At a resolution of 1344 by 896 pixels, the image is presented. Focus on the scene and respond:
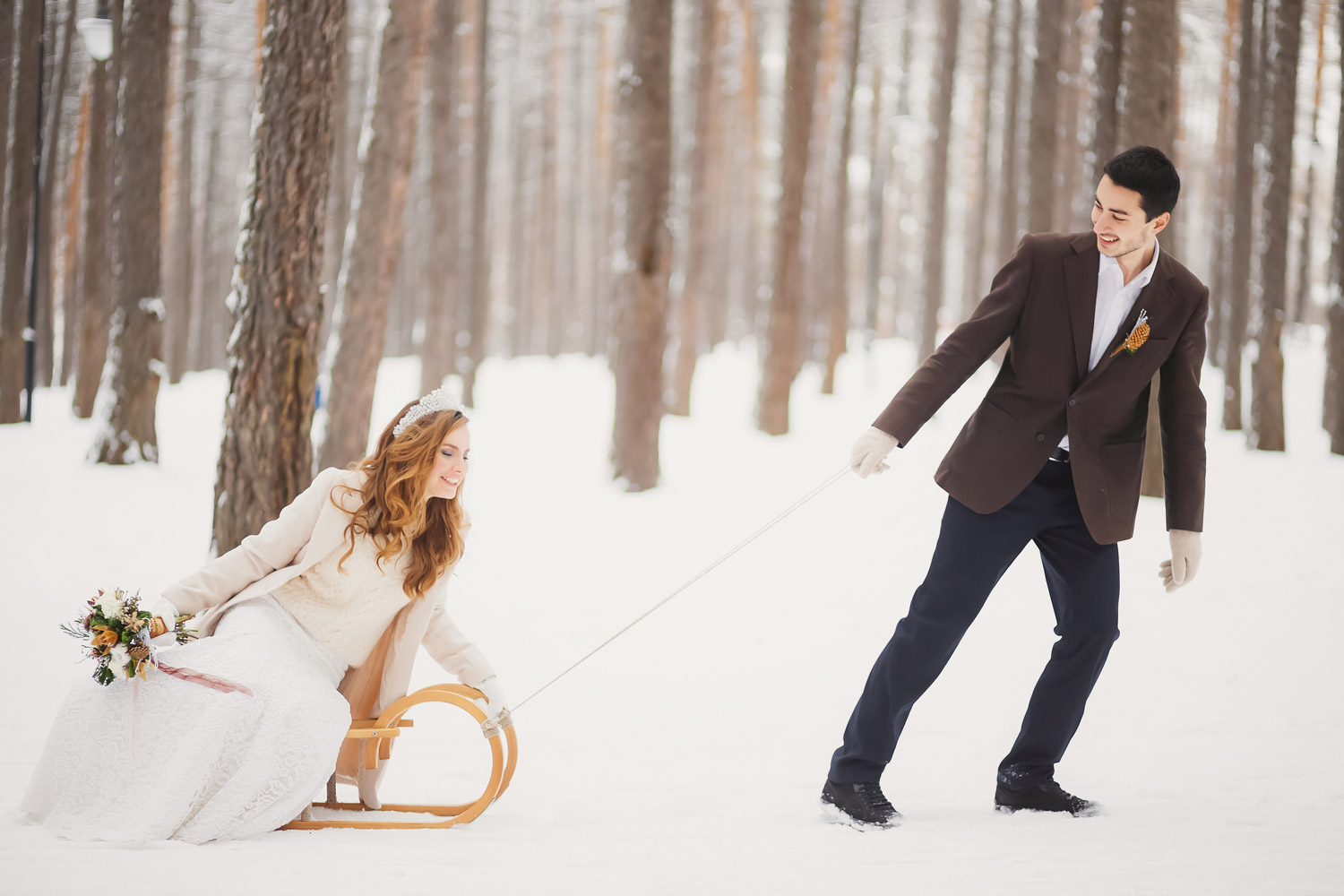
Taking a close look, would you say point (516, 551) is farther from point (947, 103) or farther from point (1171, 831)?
point (947, 103)

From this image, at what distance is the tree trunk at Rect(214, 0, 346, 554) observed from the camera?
5.68 meters

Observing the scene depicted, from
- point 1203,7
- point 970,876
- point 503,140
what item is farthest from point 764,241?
point 970,876

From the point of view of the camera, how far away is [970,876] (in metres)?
2.92

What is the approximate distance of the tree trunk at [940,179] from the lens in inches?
656

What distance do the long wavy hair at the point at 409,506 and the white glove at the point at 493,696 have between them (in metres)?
0.34

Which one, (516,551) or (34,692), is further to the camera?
(516,551)

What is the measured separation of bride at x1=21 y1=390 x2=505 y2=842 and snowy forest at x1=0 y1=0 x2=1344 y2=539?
8.15ft

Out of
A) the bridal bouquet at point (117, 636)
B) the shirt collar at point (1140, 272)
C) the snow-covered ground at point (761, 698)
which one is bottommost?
the snow-covered ground at point (761, 698)

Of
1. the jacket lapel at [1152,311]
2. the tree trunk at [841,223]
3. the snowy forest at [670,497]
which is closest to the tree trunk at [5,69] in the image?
the snowy forest at [670,497]

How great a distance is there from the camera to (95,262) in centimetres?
1334

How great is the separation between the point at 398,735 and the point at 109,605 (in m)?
0.90

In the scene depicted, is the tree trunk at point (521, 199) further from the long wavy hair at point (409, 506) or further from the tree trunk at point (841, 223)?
the long wavy hair at point (409, 506)

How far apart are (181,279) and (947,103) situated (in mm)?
14147

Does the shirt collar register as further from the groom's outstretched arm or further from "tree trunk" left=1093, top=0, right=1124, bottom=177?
"tree trunk" left=1093, top=0, right=1124, bottom=177
